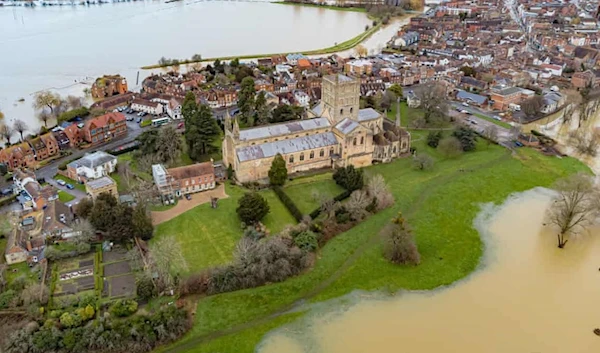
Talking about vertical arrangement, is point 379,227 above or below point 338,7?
below

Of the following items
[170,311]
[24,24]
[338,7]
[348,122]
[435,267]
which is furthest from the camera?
[338,7]

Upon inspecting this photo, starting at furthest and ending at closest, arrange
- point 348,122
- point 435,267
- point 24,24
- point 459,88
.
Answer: point 24,24
point 459,88
point 348,122
point 435,267

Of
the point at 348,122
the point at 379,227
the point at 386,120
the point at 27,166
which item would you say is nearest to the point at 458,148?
the point at 386,120

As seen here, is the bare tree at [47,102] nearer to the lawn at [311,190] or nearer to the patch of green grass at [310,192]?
the lawn at [311,190]

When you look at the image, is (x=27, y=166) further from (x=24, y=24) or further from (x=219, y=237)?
(x=24, y=24)

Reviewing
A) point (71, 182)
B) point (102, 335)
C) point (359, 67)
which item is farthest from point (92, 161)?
point (359, 67)

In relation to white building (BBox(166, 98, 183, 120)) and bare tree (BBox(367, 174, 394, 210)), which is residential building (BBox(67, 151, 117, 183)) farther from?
bare tree (BBox(367, 174, 394, 210))

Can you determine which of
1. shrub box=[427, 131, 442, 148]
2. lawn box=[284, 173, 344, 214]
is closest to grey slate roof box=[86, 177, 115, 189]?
lawn box=[284, 173, 344, 214]

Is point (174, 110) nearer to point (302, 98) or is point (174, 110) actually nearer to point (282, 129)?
point (302, 98)
